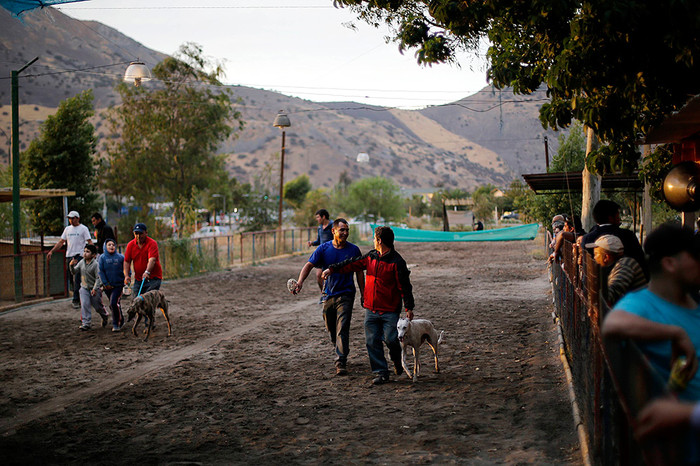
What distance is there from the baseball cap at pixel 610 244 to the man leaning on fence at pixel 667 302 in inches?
138

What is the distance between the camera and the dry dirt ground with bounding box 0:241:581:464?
19.2ft

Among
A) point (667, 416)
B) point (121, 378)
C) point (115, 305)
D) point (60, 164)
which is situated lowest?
point (121, 378)

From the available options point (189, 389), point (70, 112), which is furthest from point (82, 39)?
point (189, 389)

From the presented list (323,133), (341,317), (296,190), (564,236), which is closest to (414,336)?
(341,317)

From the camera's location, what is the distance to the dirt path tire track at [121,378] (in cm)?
694

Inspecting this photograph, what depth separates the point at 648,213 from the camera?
1919 centimetres

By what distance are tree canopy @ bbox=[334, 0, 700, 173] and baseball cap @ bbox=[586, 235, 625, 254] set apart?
5.95ft

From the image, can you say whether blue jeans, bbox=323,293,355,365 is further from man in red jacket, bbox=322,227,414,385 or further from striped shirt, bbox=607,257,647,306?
striped shirt, bbox=607,257,647,306

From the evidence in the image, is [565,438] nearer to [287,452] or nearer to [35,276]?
[287,452]

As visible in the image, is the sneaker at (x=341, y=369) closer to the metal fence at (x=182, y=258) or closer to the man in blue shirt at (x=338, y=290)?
the man in blue shirt at (x=338, y=290)

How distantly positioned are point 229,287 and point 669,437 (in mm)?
18029

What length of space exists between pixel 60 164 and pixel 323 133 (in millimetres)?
124066

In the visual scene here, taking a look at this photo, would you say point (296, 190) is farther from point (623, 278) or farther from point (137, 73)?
point (623, 278)

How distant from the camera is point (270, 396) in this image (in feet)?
25.3
